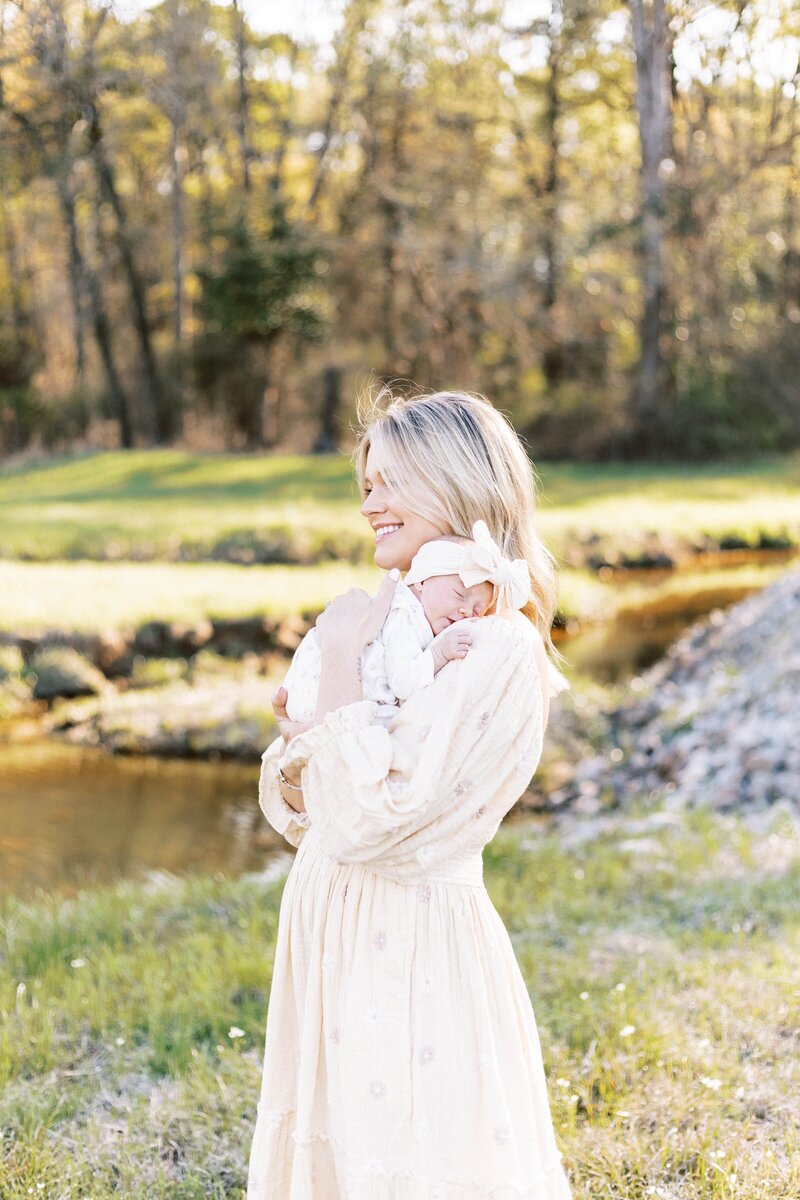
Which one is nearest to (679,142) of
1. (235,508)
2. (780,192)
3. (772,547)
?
(780,192)

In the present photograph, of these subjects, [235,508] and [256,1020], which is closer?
[256,1020]

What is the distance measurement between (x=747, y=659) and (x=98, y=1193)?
768 cm

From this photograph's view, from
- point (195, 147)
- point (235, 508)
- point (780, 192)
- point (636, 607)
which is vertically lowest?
point (636, 607)

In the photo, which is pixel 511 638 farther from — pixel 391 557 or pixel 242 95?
pixel 242 95

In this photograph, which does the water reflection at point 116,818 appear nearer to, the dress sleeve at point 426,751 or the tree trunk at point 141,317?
the dress sleeve at point 426,751

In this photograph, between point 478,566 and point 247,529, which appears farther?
point 247,529

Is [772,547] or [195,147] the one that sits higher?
[195,147]

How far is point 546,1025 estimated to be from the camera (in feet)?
13.3

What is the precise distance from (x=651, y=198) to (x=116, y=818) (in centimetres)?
2137

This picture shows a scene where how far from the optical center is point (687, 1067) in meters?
3.72

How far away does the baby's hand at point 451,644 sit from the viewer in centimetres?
229

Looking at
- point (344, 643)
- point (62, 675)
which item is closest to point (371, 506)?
point (344, 643)

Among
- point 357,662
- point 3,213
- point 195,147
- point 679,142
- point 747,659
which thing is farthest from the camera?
point 3,213

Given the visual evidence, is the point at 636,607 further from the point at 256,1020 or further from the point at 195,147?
the point at 195,147
